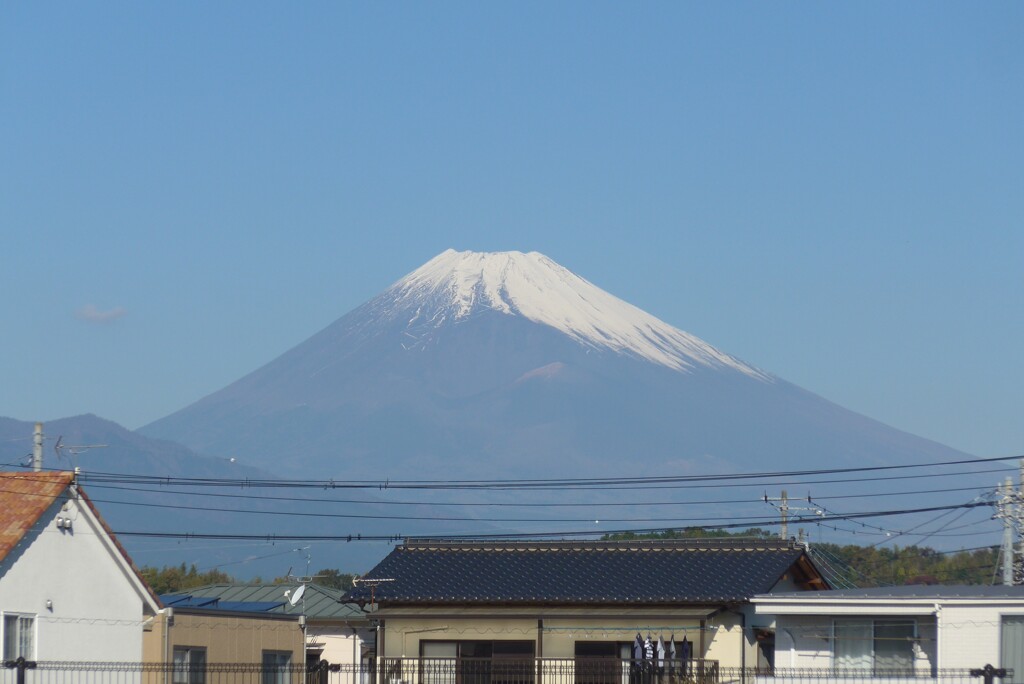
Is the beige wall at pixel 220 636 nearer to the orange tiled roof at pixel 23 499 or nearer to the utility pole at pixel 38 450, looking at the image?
the orange tiled roof at pixel 23 499

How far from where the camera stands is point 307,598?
5225 centimetres

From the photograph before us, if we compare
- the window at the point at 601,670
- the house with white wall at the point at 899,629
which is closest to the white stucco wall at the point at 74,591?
the window at the point at 601,670

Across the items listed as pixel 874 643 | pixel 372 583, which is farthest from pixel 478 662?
pixel 874 643

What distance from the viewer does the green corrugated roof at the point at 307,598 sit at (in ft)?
161

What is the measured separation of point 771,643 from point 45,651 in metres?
15.5

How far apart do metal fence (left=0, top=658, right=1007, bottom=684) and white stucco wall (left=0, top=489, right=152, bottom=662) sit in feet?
4.65

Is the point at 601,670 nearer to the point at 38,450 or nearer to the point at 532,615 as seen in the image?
the point at 532,615

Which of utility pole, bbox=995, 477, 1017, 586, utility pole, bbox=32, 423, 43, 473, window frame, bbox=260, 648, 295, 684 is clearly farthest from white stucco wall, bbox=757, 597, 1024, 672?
utility pole, bbox=995, 477, 1017, 586

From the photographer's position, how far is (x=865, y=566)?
10794 cm

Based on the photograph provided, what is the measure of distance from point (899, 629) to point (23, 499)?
55.0 ft

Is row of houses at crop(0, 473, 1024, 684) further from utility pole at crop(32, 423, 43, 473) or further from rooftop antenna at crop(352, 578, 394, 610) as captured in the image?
utility pole at crop(32, 423, 43, 473)

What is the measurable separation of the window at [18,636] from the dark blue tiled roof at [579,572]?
30.9ft

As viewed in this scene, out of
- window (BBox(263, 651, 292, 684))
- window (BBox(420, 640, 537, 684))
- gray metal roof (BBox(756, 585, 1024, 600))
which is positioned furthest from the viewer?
window (BBox(263, 651, 292, 684))

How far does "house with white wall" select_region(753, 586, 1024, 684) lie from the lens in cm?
2948
